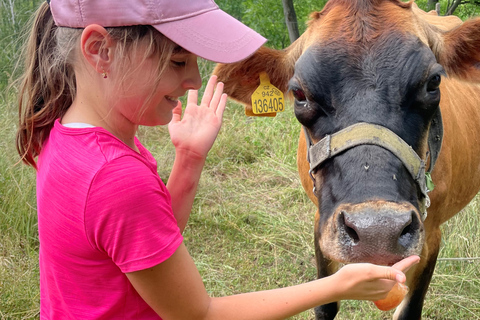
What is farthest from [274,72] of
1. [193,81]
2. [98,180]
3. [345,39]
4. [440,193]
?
[98,180]

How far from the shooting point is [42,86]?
64.3 inches

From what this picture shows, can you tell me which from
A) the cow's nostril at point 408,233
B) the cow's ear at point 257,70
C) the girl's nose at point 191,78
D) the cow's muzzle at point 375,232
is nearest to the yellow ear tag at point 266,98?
the cow's ear at point 257,70

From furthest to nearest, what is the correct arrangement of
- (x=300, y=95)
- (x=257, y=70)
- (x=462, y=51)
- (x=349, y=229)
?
(x=257, y=70) < (x=462, y=51) < (x=300, y=95) < (x=349, y=229)

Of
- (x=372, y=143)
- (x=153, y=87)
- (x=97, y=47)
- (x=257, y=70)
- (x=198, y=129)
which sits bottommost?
(x=257, y=70)

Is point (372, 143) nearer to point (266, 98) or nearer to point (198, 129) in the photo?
point (198, 129)

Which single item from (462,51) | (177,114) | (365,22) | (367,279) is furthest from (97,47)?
Answer: (462,51)

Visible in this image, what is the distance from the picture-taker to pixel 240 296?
5.15 feet

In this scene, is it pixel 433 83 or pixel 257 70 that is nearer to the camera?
pixel 433 83

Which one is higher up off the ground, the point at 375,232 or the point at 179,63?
the point at 179,63

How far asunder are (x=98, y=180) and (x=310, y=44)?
156 centimetres

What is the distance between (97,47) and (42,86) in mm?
324

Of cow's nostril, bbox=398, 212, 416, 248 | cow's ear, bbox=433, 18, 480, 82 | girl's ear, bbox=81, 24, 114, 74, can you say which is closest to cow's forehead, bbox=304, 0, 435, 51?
cow's ear, bbox=433, 18, 480, 82

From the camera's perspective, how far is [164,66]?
57.6 inches

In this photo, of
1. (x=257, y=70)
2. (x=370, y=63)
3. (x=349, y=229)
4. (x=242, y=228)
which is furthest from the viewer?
(x=242, y=228)
